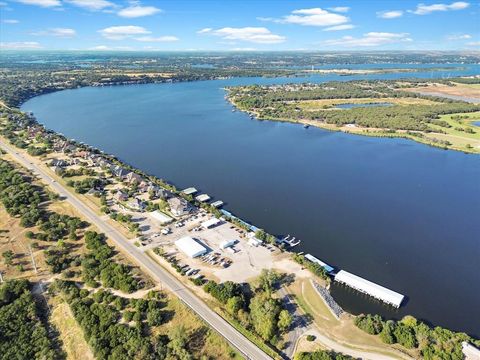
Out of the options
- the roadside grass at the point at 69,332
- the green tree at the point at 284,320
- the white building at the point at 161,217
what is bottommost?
the roadside grass at the point at 69,332

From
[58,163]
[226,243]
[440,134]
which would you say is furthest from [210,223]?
[440,134]

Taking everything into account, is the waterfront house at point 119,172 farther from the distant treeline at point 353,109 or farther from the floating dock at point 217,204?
the distant treeline at point 353,109

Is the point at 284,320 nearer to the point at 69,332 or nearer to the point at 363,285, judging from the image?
the point at 363,285

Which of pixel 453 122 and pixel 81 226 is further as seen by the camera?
pixel 453 122

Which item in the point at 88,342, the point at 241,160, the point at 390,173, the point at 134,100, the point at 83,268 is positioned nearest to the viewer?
the point at 88,342

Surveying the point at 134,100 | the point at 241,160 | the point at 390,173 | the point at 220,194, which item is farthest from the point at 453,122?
the point at 134,100

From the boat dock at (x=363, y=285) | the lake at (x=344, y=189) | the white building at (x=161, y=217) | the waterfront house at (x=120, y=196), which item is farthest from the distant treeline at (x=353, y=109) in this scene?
the boat dock at (x=363, y=285)

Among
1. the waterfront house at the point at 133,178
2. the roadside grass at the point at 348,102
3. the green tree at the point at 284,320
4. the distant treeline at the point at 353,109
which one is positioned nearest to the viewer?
the green tree at the point at 284,320

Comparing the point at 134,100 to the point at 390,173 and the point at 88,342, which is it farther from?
the point at 88,342
